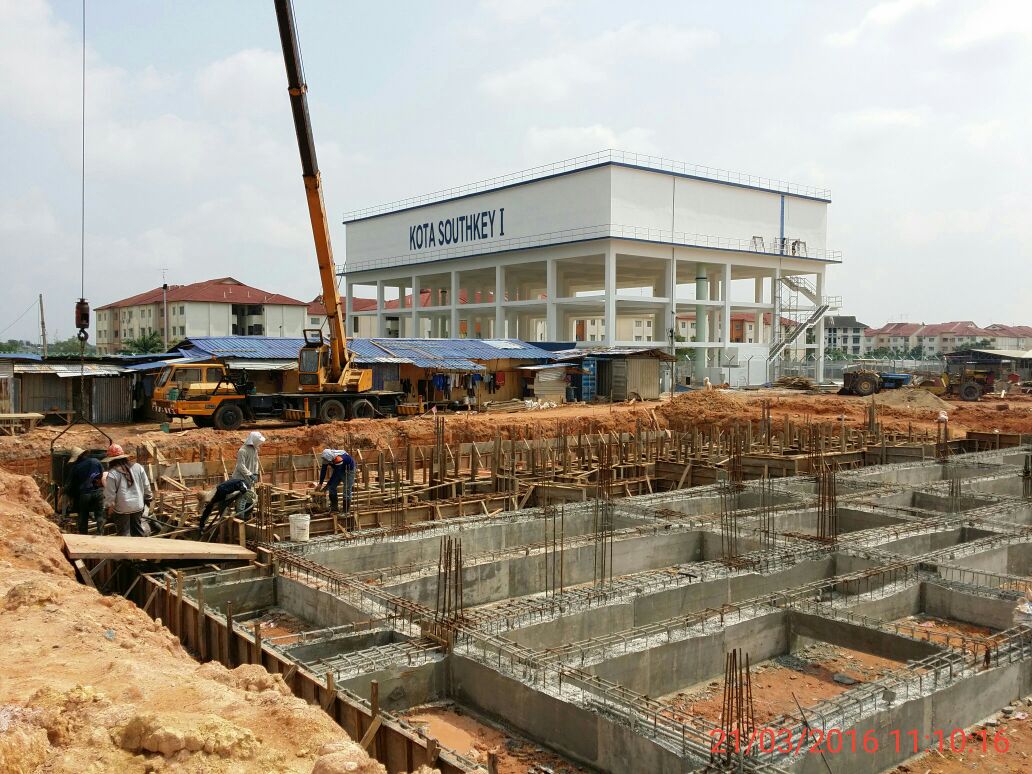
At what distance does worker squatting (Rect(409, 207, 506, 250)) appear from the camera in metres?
43.8

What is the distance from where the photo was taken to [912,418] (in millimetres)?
26859

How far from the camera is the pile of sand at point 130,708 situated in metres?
4.42

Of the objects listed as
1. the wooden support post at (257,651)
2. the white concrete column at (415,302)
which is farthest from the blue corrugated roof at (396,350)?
the wooden support post at (257,651)

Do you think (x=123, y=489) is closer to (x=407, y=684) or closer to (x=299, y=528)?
(x=299, y=528)

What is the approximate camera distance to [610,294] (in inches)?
1494

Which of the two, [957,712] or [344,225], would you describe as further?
[344,225]

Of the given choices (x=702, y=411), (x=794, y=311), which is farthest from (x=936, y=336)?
(x=702, y=411)

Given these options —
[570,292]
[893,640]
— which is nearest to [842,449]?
[893,640]

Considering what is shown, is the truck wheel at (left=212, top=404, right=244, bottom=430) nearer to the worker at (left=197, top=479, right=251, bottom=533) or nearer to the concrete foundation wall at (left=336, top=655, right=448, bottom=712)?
the worker at (left=197, top=479, right=251, bottom=533)

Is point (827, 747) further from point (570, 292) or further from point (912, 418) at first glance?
point (570, 292)

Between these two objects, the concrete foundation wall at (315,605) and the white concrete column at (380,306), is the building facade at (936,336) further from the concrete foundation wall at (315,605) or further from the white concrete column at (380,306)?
the concrete foundation wall at (315,605)

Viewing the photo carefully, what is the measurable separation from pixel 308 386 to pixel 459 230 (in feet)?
85.1

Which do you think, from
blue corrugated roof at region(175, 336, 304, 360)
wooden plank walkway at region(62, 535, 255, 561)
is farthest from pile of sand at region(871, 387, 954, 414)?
wooden plank walkway at region(62, 535, 255, 561)

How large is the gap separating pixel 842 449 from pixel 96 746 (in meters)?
17.8
